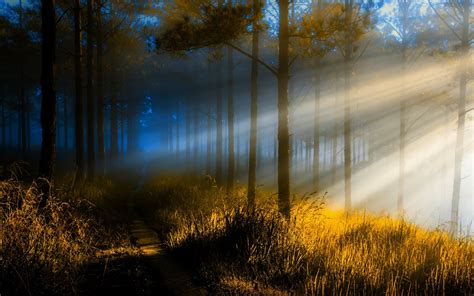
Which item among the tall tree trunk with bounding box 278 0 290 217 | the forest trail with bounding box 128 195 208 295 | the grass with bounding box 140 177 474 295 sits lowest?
the forest trail with bounding box 128 195 208 295

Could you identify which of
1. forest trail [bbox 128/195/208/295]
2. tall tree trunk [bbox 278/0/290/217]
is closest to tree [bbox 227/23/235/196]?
forest trail [bbox 128/195/208/295]

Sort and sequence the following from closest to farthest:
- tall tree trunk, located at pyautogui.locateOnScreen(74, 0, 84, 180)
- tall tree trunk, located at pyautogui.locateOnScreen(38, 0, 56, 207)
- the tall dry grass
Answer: the tall dry grass < tall tree trunk, located at pyautogui.locateOnScreen(38, 0, 56, 207) < tall tree trunk, located at pyautogui.locateOnScreen(74, 0, 84, 180)

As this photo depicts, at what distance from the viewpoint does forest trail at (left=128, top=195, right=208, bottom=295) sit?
4.30m

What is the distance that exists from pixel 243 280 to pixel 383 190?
30.0 metres

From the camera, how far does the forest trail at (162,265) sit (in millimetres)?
4301

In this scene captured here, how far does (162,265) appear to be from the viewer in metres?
5.43

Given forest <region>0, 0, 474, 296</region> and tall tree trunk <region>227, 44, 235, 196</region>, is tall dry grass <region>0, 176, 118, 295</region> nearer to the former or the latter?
forest <region>0, 0, 474, 296</region>

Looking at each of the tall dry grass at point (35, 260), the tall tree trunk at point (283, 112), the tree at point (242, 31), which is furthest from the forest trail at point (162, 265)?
the tall tree trunk at point (283, 112)

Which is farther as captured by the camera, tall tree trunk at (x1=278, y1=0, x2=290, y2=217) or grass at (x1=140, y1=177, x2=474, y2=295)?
tall tree trunk at (x1=278, y1=0, x2=290, y2=217)

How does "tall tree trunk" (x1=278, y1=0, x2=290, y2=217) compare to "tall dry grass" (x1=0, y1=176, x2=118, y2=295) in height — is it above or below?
above

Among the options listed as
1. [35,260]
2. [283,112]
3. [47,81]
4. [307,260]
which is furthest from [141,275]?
[283,112]

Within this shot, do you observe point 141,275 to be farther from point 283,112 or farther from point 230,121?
point 230,121

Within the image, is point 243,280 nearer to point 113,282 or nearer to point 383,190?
point 113,282

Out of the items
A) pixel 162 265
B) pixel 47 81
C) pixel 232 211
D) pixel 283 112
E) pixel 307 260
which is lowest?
pixel 162 265
